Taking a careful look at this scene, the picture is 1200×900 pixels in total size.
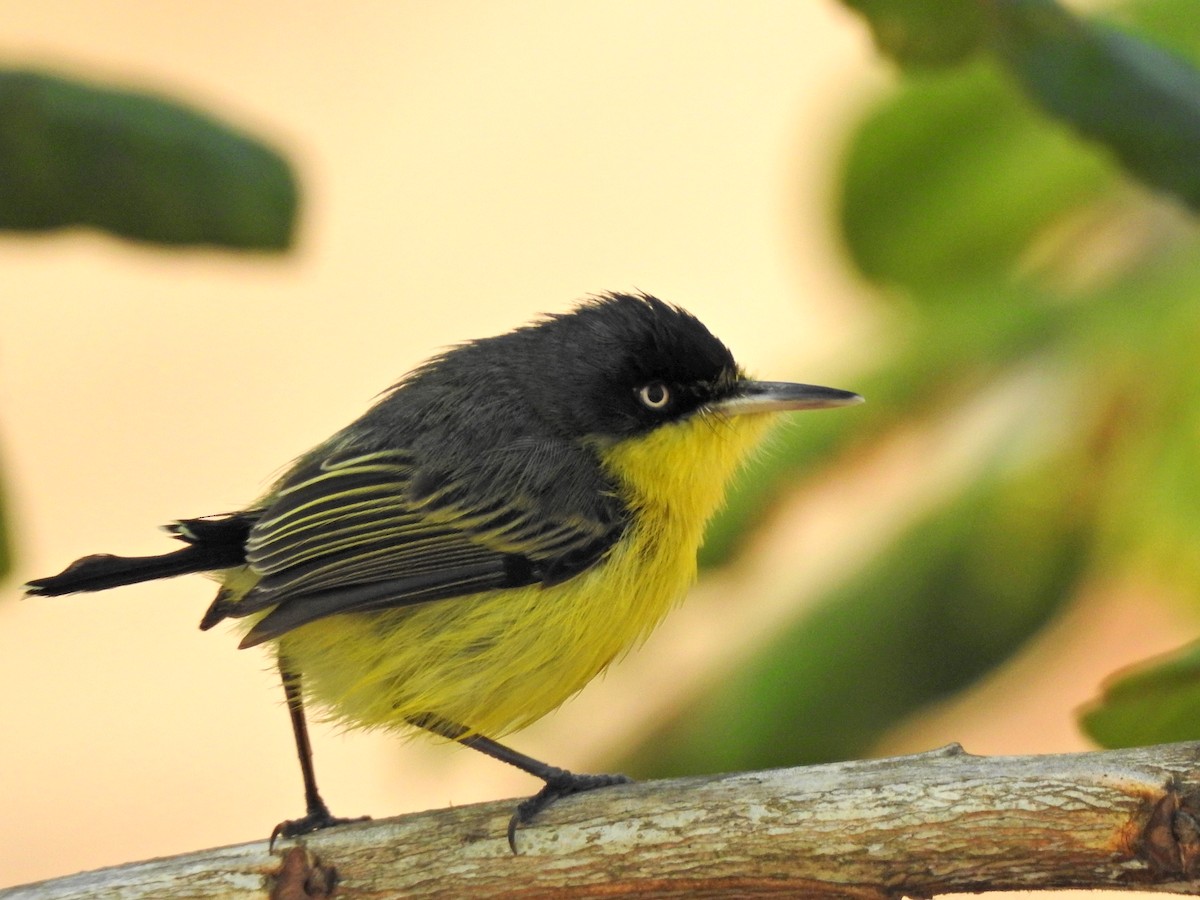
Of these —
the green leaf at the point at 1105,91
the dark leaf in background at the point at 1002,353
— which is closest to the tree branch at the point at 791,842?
the dark leaf in background at the point at 1002,353

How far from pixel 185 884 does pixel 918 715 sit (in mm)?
1523

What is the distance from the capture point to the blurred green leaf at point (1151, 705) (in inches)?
89.6

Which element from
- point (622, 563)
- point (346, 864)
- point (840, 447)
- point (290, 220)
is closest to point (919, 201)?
point (840, 447)

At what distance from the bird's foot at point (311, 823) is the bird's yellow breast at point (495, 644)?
199 mm

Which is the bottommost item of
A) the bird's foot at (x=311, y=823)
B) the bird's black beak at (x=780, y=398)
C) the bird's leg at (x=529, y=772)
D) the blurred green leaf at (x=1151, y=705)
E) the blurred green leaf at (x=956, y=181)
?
the bird's foot at (x=311, y=823)

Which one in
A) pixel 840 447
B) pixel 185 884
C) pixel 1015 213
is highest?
pixel 1015 213

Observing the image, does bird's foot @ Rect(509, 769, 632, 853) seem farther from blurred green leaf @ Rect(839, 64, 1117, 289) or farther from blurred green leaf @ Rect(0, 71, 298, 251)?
blurred green leaf @ Rect(839, 64, 1117, 289)

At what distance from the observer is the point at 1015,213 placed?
3.47m

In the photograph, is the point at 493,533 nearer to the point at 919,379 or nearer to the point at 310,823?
the point at 310,823

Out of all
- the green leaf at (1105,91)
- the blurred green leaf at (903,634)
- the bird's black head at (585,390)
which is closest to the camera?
the green leaf at (1105,91)

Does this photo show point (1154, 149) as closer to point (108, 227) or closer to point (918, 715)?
point (918, 715)

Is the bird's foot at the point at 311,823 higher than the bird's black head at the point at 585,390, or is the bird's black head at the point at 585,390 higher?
the bird's black head at the point at 585,390

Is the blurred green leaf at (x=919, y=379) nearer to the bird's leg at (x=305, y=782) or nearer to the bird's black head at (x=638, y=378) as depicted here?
the bird's black head at (x=638, y=378)

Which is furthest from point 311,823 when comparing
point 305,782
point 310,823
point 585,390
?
point 585,390
